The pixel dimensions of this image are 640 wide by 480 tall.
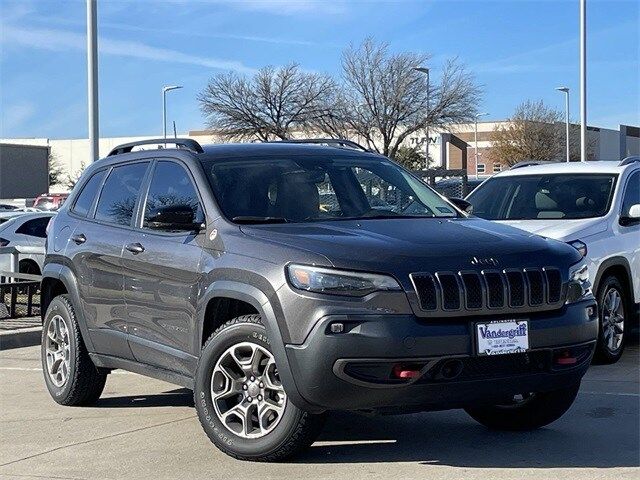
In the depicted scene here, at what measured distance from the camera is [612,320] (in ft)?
31.7

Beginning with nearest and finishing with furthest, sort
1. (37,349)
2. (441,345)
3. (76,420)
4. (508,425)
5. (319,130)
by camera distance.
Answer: (441,345), (508,425), (76,420), (37,349), (319,130)

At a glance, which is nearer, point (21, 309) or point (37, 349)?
point (37, 349)

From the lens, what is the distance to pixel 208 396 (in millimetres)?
5984

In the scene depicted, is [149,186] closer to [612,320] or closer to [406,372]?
[406,372]

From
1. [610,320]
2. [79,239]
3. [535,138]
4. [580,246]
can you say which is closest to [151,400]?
[79,239]

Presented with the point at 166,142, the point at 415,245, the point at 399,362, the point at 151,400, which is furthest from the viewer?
the point at 151,400

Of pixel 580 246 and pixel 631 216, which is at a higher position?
pixel 631 216

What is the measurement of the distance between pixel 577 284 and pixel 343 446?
5.27 feet

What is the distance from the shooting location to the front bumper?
209 inches

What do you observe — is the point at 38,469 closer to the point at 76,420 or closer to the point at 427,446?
the point at 76,420

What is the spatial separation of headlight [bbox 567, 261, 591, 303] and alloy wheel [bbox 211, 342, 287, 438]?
64.4 inches

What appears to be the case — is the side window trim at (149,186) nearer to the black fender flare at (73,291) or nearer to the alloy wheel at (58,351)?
the black fender flare at (73,291)

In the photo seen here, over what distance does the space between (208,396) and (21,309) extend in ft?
30.0

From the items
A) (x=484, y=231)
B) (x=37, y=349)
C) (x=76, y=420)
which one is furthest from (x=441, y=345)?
(x=37, y=349)
